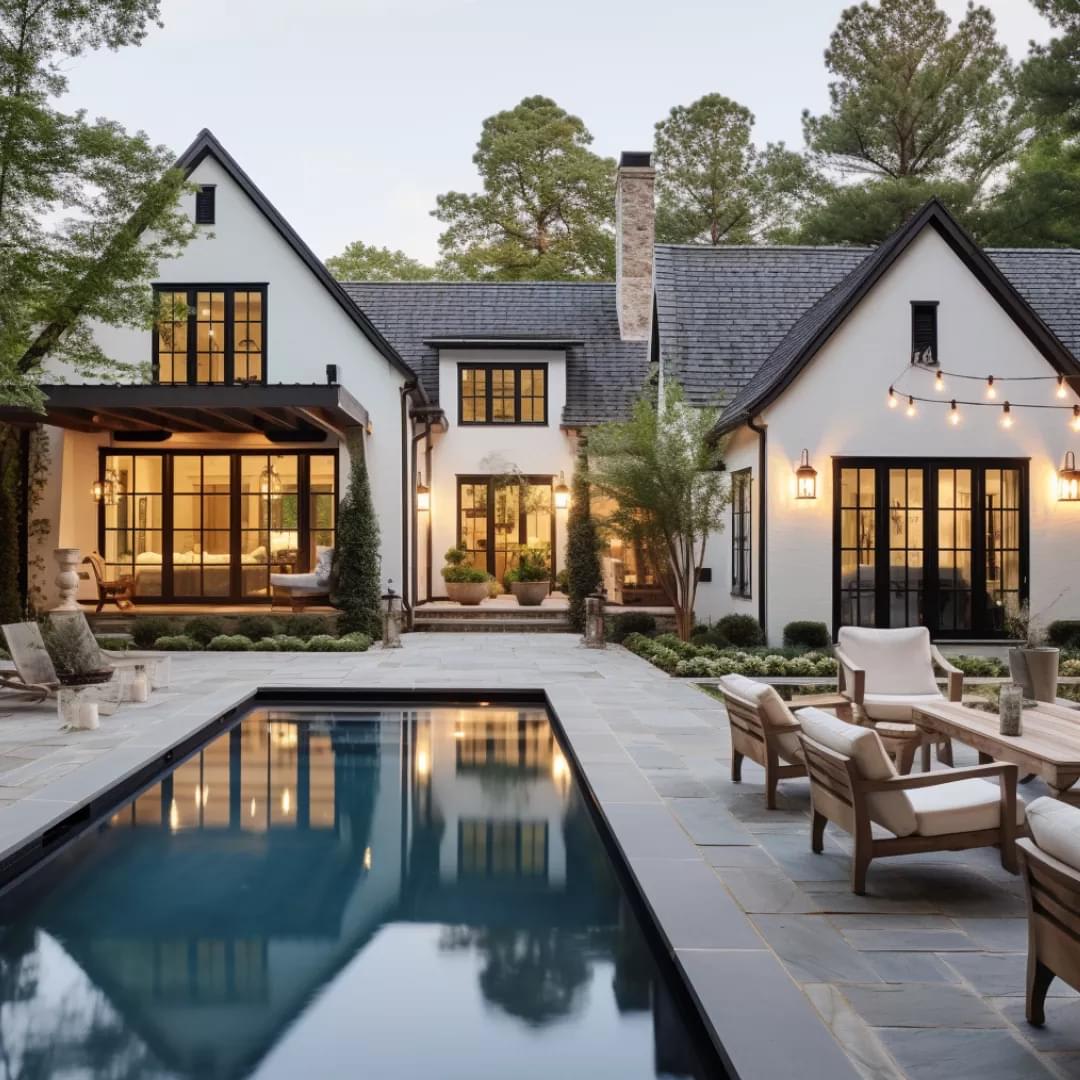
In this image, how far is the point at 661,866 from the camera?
16.8 feet

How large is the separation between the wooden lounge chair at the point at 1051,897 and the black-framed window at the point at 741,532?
11.6 m

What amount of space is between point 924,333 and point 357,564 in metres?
8.56

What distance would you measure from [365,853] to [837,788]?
2.87 meters

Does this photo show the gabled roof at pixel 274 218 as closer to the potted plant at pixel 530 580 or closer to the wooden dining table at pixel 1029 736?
the potted plant at pixel 530 580

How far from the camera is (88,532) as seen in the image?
699 inches

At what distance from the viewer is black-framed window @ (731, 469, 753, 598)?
50.0 feet

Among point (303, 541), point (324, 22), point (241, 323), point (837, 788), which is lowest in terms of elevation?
point (837, 788)

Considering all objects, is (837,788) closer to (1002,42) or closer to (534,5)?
(534,5)

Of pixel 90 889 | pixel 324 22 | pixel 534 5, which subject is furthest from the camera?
pixel 534 5

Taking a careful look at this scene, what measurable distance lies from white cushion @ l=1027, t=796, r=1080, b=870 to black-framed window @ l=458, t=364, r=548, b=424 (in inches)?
694

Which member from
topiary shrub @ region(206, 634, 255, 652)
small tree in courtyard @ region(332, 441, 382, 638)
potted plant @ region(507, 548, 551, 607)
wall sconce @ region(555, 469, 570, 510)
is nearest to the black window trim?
wall sconce @ region(555, 469, 570, 510)

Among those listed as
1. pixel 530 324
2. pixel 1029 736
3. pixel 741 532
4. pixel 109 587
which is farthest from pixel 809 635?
pixel 530 324

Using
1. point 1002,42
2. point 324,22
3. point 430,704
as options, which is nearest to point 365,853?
point 430,704

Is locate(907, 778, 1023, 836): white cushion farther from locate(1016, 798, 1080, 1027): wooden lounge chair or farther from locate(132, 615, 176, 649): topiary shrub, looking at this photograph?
locate(132, 615, 176, 649): topiary shrub
